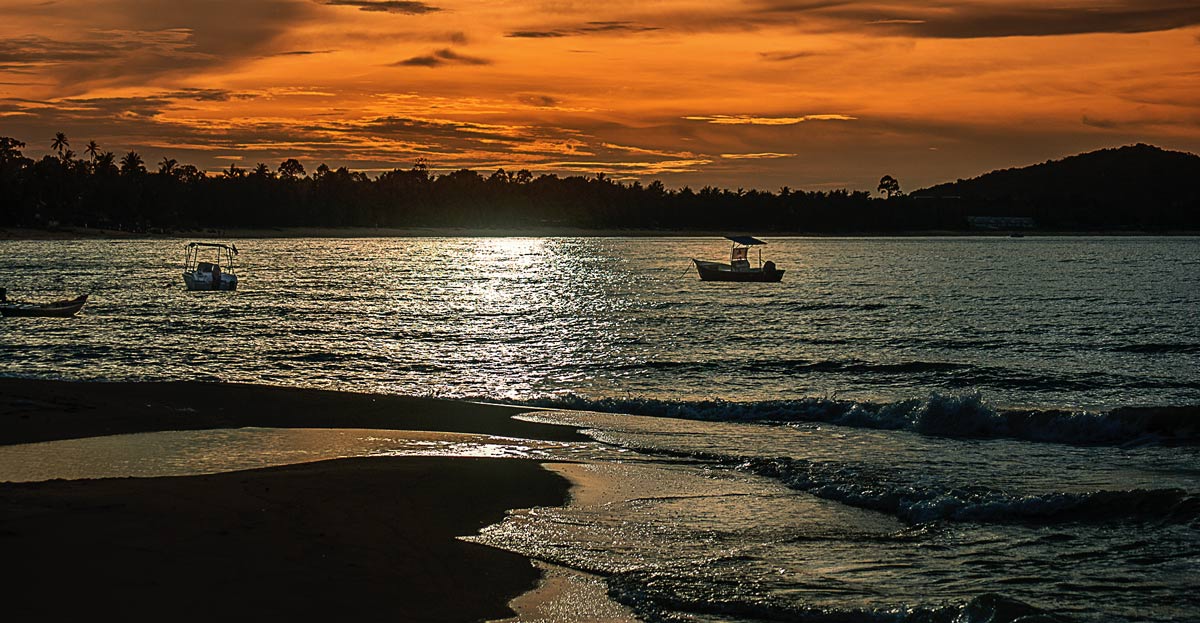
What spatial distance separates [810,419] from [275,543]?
13501 millimetres

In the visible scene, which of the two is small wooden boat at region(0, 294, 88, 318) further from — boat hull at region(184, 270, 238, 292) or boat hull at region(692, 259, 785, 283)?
boat hull at region(692, 259, 785, 283)

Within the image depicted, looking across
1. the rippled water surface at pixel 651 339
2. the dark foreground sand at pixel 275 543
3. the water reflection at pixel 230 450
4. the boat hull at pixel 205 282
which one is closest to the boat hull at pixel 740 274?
the rippled water surface at pixel 651 339

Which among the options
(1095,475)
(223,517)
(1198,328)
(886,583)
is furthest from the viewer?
(1198,328)

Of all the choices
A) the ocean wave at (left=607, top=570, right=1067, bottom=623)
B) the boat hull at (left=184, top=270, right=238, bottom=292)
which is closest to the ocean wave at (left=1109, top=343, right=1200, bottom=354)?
the ocean wave at (left=607, top=570, right=1067, bottom=623)

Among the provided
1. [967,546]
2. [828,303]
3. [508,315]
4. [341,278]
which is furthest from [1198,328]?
[341,278]

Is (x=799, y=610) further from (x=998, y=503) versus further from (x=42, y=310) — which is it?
(x=42, y=310)

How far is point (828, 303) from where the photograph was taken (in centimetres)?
6384

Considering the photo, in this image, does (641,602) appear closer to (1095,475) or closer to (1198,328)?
(1095,475)

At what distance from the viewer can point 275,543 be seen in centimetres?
1092

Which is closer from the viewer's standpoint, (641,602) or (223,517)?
(641,602)

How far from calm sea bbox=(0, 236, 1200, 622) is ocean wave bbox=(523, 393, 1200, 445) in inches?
2.4

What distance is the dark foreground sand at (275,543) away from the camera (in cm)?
908

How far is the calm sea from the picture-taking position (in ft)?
34.6

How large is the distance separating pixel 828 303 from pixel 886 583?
180ft
